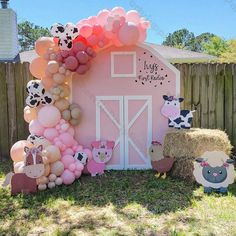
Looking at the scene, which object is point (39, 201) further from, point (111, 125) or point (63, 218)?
point (111, 125)

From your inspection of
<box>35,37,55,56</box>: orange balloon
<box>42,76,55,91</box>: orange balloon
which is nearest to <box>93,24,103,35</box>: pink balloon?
<box>35,37,55,56</box>: orange balloon

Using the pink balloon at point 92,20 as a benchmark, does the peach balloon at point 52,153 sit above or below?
below

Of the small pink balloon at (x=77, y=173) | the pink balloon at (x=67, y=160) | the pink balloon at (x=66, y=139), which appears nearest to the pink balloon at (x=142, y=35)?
the pink balloon at (x=66, y=139)

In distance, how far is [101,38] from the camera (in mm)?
6156

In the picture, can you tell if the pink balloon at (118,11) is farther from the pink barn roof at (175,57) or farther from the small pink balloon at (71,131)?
the pink barn roof at (175,57)

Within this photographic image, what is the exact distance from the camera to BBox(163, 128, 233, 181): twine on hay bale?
19.2ft

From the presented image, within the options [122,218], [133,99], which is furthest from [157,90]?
[122,218]

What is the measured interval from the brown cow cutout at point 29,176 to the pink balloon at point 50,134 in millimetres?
619

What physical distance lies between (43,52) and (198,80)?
289cm

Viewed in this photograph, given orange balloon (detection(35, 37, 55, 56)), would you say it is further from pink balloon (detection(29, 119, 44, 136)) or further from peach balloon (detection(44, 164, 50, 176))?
peach balloon (detection(44, 164, 50, 176))

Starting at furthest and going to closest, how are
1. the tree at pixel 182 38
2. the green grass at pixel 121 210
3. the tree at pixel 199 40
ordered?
the tree at pixel 182 38 → the tree at pixel 199 40 → the green grass at pixel 121 210

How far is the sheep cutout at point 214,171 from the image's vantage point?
17.5 feet

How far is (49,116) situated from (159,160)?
1.91 metres

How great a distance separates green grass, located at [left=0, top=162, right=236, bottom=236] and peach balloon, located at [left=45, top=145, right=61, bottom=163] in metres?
0.43
